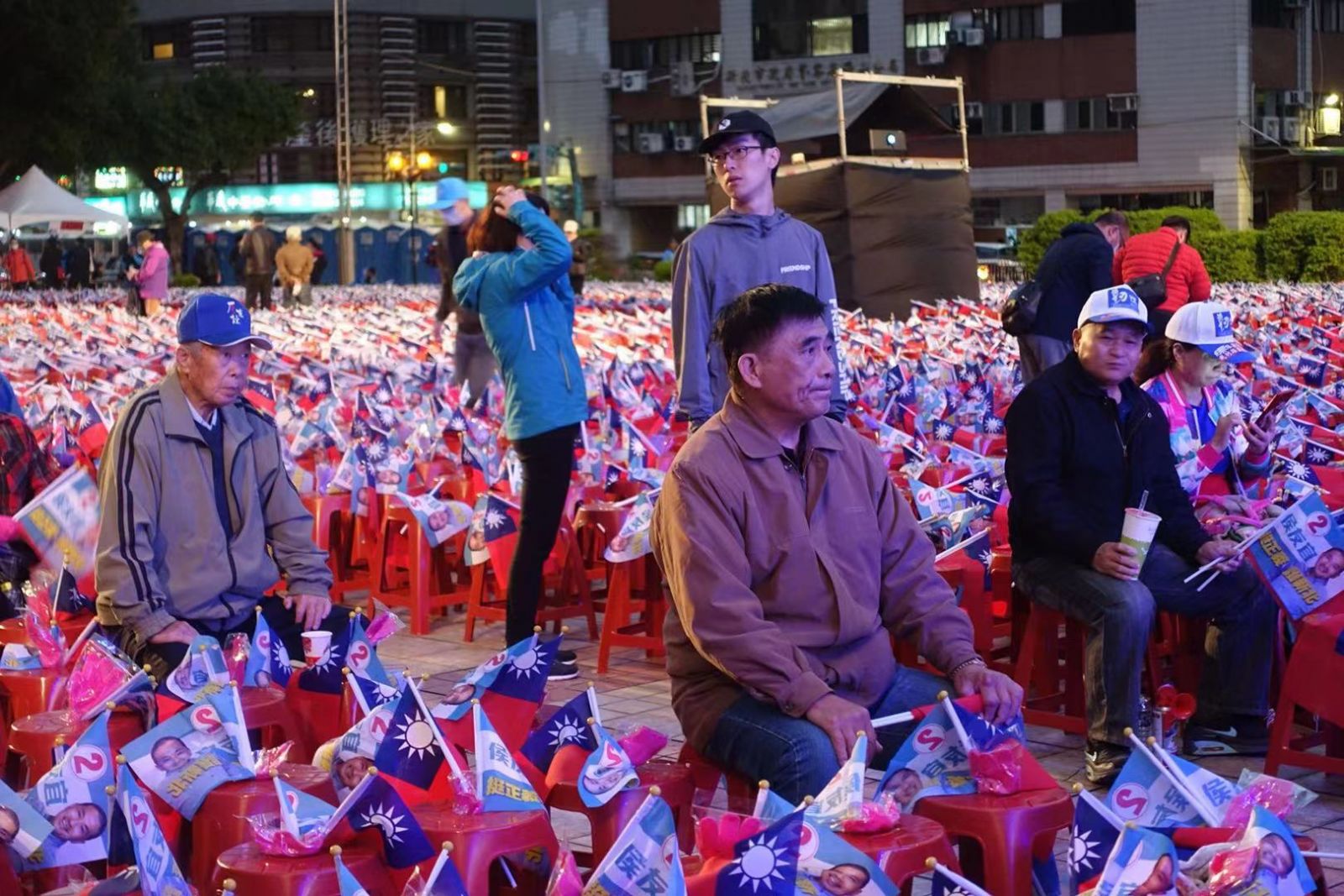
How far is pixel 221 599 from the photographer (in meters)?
6.45

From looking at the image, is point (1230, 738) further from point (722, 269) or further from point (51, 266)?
point (51, 266)

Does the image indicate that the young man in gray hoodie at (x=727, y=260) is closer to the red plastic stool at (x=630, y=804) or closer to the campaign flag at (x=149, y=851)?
the red plastic stool at (x=630, y=804)

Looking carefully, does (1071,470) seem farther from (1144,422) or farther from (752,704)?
(752,704)

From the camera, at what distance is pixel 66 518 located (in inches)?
262

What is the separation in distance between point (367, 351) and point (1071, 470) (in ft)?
43.5

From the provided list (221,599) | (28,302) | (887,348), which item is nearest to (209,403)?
(221,599)

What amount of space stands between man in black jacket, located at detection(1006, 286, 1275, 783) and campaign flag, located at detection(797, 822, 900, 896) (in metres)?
2.82

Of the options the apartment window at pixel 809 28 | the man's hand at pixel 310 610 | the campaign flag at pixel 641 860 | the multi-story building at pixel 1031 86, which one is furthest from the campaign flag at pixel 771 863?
the apartment window at pixel 809 28

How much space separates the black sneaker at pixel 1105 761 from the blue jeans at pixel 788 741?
1.61 metres

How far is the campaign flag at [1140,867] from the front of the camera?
3.82 meters

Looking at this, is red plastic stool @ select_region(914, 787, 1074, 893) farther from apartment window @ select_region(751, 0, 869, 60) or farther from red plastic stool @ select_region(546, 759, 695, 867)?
apartment window @ select_region(751, 0, 869, 60)

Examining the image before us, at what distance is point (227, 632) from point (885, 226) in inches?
811

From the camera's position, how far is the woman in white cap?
25.5 ft

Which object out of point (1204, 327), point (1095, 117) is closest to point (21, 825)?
point (1204, 327)
